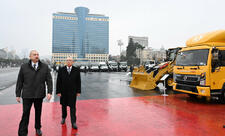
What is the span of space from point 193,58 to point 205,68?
2.71 ft

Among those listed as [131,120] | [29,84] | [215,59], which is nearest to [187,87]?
[215,59]

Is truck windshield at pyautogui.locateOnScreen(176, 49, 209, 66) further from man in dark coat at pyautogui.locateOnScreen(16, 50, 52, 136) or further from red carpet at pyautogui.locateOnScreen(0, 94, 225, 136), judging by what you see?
man in dark coat at pyautogui.locateOnScreen(16, 50, 52, 136)

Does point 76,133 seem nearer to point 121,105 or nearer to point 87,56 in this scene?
point 121,105

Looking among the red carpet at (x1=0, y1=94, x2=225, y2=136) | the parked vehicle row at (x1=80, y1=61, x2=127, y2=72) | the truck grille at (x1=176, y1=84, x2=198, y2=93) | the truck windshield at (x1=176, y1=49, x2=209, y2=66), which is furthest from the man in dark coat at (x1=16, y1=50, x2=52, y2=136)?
the parked vehicle row at (x1=80, y1=61, x2=127, y2=72)

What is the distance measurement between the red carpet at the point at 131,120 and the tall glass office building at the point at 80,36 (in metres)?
Answer: 143

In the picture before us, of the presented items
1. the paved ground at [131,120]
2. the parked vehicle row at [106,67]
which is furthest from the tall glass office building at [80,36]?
the paved ground at [131,120]

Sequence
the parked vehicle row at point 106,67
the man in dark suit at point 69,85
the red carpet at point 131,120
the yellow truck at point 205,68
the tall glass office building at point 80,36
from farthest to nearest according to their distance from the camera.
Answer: the tall glass office building at point 80,36, the parked vehicle row at point 106,67, the yellow truck at point 205,68, the man in dark suit at point 69,85, the red carpet at point 131,120

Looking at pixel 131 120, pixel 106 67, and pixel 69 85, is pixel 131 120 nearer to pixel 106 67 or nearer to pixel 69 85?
pixel 69 85

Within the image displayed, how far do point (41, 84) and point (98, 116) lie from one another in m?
2.36

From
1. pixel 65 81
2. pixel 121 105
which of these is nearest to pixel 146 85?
pixel 121 105

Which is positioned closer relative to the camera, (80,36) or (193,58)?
(193,58)

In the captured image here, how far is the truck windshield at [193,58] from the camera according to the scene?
6.92m

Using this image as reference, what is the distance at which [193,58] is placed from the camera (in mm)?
7348

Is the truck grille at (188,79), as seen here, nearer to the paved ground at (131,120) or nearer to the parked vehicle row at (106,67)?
the paved ground at (131,120)
